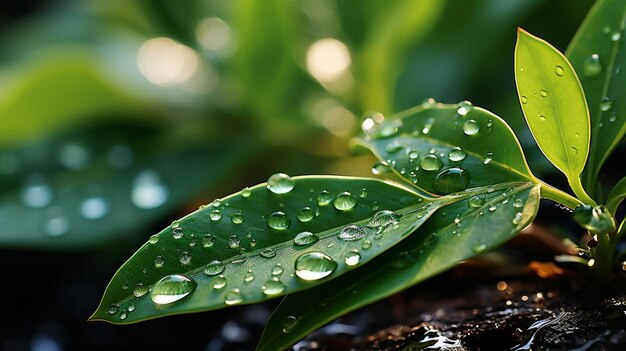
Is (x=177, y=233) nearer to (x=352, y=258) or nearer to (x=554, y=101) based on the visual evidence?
(x=352, y=258)

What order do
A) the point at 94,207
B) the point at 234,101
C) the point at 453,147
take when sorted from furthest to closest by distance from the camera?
the point at 234,101, the point at 94,207, the point at 453,147

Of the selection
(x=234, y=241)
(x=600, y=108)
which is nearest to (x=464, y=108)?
(x=600, y=108)

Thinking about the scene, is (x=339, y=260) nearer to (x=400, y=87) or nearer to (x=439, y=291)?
(x=439, y=291)

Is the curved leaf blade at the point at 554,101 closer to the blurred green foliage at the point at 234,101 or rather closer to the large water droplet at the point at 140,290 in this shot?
the large water droplet at the point at 140,290

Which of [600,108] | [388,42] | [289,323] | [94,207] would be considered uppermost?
[388,42]

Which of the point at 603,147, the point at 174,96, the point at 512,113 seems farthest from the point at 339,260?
the point at 174,96

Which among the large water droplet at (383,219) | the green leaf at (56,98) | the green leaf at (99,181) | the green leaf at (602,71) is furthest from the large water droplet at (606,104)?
the green leaf at (56,98)
